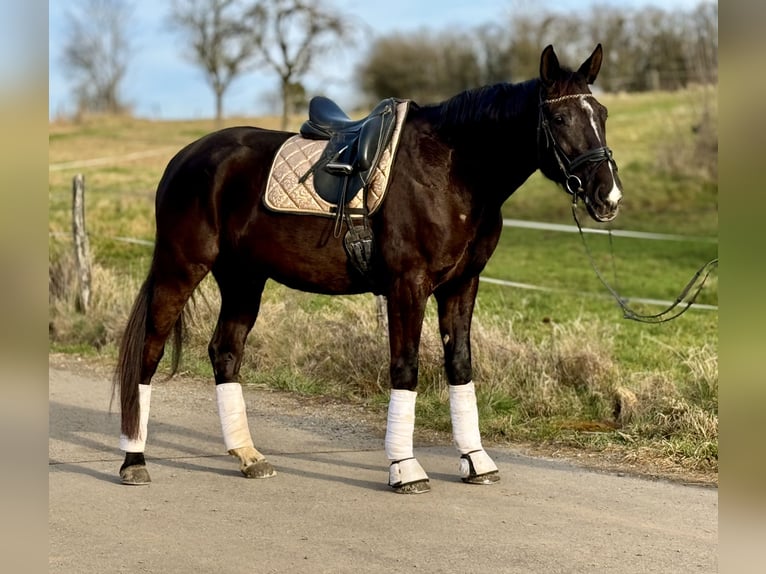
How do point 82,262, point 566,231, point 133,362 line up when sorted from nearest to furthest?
point 133,362 → point 82,262 → point 566,231

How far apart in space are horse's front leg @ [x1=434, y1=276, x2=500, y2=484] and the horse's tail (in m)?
1.67

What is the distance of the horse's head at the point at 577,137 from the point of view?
4566 mm

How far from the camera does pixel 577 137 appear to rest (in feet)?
15.4

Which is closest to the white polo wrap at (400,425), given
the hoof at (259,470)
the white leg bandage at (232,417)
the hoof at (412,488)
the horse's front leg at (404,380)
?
the horse's front leg at (404,380)

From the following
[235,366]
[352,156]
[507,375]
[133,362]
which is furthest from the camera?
[507,375]

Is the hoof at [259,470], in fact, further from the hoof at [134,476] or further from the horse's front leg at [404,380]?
the horse's front leg at [404,380]

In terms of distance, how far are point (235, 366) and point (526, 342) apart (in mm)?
2931

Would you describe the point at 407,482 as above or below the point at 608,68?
below

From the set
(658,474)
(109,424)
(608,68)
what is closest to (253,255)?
(109,424)

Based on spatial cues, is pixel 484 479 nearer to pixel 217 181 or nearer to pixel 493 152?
pixel 493 152

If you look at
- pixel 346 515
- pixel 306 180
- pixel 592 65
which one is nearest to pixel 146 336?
pixel 306 180
